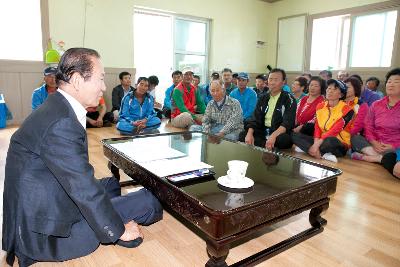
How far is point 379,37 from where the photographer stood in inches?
220

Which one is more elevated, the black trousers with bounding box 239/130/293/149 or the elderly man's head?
the elderly man's head

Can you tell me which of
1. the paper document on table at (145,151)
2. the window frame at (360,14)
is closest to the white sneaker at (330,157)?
the paper document on table at (145,151)

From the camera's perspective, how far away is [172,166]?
4.93 ft

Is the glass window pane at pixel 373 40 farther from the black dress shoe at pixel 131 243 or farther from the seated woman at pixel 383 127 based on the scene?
the black dress shoe at pixel 131 243

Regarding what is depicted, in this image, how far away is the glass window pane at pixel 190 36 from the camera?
21.0 feet

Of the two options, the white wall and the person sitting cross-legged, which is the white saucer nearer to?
the person sitting cross-legged

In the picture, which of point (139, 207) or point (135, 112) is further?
point (135, 112)

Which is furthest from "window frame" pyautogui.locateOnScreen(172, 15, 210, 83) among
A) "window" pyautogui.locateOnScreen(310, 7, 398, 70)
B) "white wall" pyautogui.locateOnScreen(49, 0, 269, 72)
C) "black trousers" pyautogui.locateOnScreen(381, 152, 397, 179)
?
"black trousers" pyautogui.locateOnScreen(381, 152, 397, 179)

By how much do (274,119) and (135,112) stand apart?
6.26ft

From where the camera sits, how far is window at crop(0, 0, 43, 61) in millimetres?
4668

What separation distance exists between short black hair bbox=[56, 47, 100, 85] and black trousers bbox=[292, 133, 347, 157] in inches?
108

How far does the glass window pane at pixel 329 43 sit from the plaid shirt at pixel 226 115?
3.91m

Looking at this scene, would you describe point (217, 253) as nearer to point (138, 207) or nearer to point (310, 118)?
point (138, 207)

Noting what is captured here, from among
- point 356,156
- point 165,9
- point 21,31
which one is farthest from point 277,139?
point 21,31
